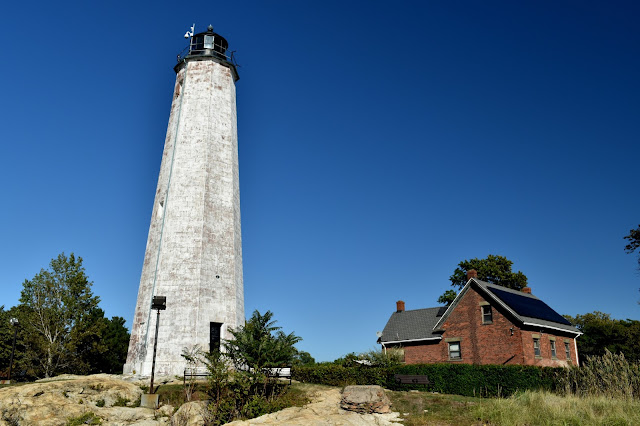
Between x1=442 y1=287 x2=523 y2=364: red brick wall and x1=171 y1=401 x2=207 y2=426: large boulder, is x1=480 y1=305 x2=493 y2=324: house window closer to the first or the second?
x1=442 y1=287 x2=523 y2=364: red brick wall

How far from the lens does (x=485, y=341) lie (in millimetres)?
32656

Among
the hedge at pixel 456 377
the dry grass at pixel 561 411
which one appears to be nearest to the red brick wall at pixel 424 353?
the hedge at pixel 456 377

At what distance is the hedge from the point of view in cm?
2356

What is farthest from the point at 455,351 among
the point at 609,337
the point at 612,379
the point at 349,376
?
the point at 609,337

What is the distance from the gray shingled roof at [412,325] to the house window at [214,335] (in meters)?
16.8

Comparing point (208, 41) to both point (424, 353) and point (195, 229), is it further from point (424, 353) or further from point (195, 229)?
point (424, 353)

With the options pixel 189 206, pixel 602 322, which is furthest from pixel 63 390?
pixel 602 322

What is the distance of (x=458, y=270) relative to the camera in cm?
5406

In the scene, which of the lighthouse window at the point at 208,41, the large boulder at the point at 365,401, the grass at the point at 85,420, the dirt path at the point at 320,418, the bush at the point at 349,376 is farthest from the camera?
the lighthouse window at the point at 208,41

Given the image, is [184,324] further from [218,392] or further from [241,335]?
[218,392]

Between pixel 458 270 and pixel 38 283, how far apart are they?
40281 millimetres

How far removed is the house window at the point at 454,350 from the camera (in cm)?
3423

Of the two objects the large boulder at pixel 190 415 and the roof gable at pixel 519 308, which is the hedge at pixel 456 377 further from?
the large boulder at pixel 190 415

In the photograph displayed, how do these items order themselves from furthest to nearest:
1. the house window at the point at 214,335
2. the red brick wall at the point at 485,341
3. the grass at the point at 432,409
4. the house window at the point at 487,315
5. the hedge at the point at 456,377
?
the house window at the point at 487,315 → the red brick wall at the point at 485,341 → the house window at the point at 214,335 → the hedge at the point at 456,377 → the grass at the point at 432,409
